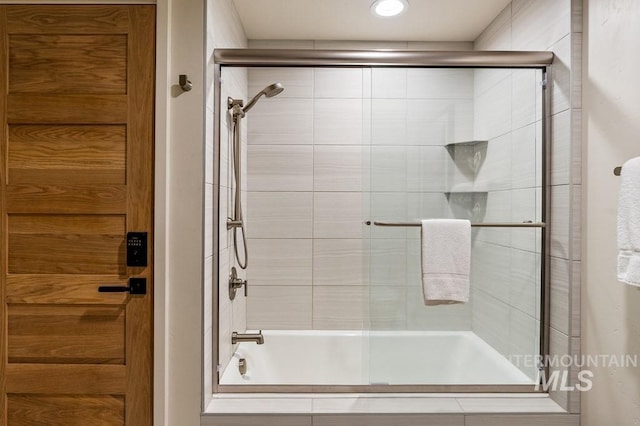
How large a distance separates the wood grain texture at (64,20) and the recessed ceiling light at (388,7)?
3.93ft

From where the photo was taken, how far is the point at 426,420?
1.60 m

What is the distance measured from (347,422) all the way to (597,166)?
139cm

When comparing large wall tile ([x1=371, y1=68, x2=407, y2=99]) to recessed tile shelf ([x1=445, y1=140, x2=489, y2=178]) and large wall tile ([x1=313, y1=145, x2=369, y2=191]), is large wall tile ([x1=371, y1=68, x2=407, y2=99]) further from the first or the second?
large wall tile ([x1=313, y1=145, x2=369, y2=191])

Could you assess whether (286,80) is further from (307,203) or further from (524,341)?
(524,341)

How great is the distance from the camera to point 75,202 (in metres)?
1.53

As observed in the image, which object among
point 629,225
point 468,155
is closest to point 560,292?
point 629,225

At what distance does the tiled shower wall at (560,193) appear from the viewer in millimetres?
1640

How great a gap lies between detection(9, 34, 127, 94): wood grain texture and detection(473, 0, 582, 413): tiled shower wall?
150 cm

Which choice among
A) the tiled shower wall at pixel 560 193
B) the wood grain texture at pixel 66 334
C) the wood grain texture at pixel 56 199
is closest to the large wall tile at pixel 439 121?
the tiled shower wall at pixel 560 193

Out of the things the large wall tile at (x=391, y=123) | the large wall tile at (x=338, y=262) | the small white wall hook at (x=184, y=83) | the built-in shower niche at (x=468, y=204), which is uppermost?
the small white wall hook at (x=184, y=83)

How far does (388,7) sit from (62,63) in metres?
1.53

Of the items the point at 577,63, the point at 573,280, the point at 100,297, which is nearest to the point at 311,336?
the point at 100,297

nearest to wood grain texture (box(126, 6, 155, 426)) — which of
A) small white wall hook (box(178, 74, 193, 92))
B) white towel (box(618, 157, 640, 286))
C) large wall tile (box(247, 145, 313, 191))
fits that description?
small white wall hook (box(178, 74, 193, 92))

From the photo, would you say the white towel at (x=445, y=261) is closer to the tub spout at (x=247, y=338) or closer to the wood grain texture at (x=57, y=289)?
the tub spout at (x=247, y=338)
